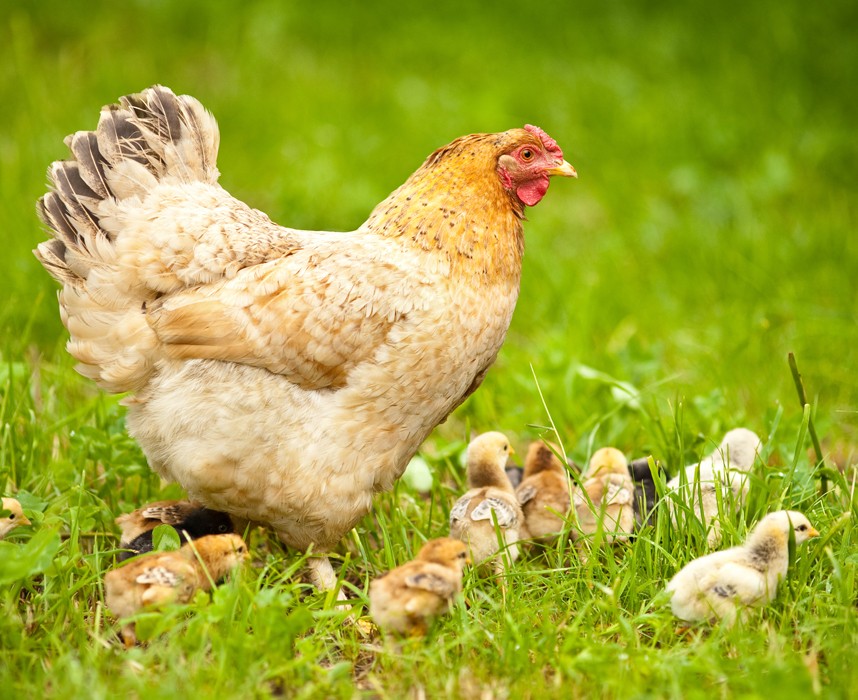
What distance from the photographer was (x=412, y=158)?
308 inches

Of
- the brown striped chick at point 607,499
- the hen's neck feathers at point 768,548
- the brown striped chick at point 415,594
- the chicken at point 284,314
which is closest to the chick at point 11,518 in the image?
the chicken at point 284,314

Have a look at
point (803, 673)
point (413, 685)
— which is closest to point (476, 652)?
point (413, 685)

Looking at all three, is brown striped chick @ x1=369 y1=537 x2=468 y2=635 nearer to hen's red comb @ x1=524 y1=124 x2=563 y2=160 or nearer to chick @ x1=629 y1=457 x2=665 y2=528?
chick @ x1=629 y1=457 x2=665 y2=528

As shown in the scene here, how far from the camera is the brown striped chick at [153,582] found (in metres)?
3.12

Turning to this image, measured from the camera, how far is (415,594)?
3092mm

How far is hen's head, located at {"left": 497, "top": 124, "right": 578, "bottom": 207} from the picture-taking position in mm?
3789

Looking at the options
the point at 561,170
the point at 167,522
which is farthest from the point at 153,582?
the point at 561,170

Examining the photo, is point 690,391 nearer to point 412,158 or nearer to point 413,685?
point 413,685

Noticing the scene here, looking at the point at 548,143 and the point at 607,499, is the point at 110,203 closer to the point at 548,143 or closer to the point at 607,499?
the point at 548,143

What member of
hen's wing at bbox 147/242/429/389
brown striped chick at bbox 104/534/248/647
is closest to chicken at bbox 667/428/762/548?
hen's wing at bbox 147/242/429/389

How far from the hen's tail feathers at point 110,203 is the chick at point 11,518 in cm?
54

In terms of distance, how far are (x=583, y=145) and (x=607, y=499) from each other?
5.10m

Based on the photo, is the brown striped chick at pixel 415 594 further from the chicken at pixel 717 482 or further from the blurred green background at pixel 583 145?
the blurred green background at pixel 583 145

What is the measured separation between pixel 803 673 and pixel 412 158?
5.79 m
